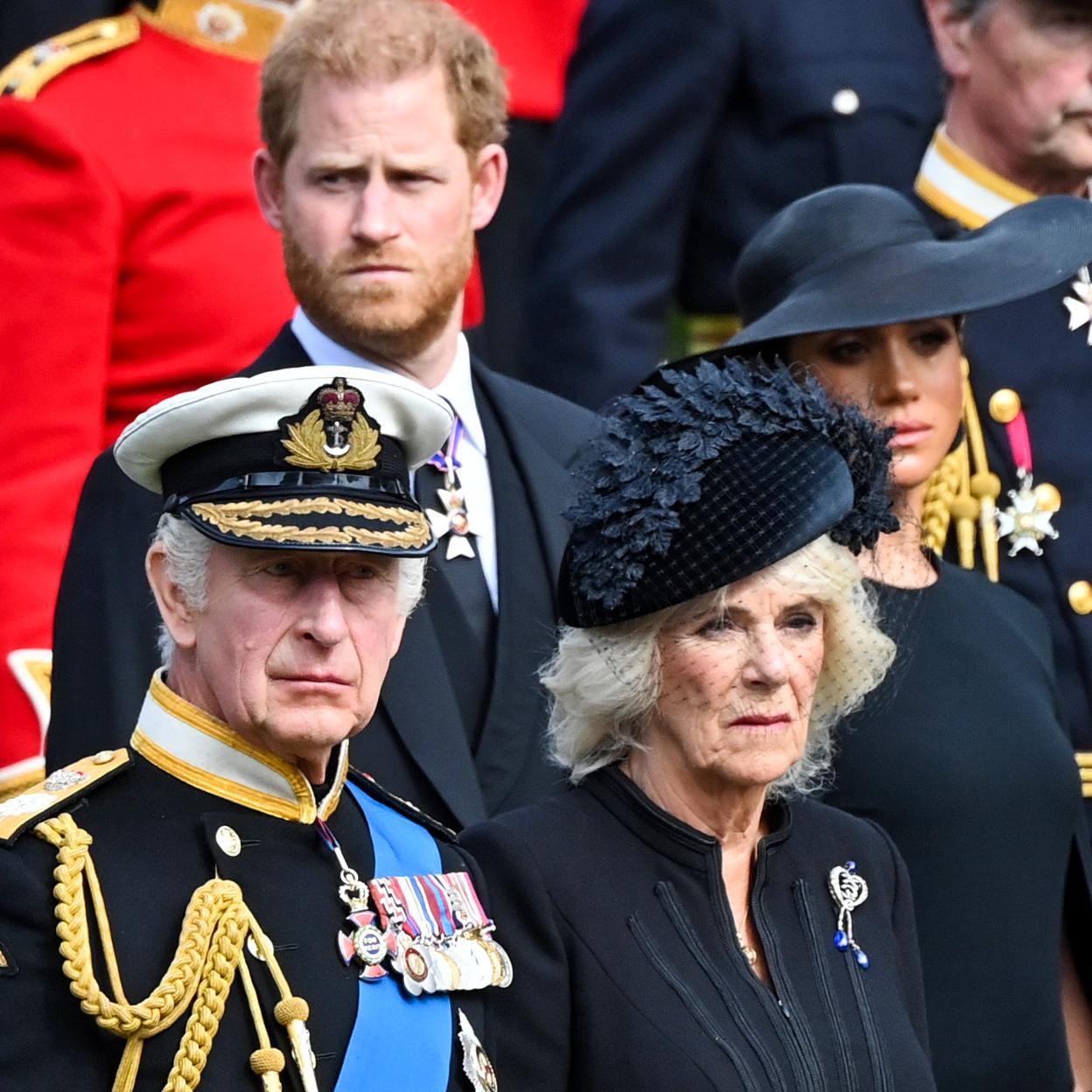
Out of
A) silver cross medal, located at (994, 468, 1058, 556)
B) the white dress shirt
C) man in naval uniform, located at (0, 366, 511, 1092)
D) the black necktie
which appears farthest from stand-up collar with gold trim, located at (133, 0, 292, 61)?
man in naval uniform, located at (0, 366, 511, 1092)

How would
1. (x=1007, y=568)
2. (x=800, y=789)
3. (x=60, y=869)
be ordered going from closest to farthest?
(x=60, y=869), (x=800, y=789), (x=1007, y=568)

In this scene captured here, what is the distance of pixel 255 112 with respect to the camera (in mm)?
5172

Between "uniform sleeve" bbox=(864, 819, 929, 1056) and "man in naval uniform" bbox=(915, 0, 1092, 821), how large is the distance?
98 centimetres

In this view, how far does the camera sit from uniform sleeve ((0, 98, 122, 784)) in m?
4.66

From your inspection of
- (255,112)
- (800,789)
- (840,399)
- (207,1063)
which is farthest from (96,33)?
(207,1063)

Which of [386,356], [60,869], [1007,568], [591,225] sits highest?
[591,225]

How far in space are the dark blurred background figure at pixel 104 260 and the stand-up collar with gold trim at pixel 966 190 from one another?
4.23ft

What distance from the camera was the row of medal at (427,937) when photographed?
126 inches

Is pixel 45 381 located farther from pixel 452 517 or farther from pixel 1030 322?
pixel 1030 322

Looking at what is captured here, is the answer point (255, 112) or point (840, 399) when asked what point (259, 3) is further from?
point (840, 399)

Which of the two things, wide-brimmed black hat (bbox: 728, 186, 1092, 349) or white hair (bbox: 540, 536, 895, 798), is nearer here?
white hair (bbox: 540, 536, 895, 798)

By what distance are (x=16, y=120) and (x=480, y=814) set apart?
5.70ft

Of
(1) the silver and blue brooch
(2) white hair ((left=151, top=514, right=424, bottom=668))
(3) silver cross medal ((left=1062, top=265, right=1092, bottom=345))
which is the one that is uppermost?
(3) silver cross medal ((left=1062, top=265, right=1092, bottom=345))

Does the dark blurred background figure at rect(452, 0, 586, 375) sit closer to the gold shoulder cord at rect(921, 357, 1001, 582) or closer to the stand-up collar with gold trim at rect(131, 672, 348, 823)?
the gold shoulder cord at rect(921, 357, 1001, 582)
